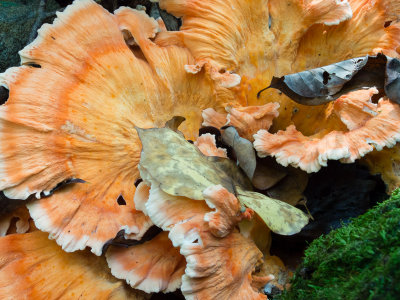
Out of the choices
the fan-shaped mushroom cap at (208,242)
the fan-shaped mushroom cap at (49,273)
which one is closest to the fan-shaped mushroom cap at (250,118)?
the fan-shaped mushroom cap at (208,242)

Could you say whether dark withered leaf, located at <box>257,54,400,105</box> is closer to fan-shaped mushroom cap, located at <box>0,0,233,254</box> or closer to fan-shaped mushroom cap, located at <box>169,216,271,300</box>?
fan-shaped mushroom cap, located at <box>0,0,233,254</box>

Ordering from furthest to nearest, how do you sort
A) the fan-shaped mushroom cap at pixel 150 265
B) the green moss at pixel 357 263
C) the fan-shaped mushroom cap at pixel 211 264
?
the fan-shaped mushroom cap at pixel 150 265 < the fan-shaped mushroom cap at pixel 211 264 < the green moss at pixel 357 263

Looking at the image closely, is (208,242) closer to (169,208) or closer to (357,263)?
(169,208)

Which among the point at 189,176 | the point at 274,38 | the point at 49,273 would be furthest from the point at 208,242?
the point at 274,38

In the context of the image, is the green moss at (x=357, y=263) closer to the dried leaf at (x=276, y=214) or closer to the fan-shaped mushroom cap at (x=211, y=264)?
the dried leaf at (x=276, y=214)

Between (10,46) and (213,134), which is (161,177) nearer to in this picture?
(213,134)

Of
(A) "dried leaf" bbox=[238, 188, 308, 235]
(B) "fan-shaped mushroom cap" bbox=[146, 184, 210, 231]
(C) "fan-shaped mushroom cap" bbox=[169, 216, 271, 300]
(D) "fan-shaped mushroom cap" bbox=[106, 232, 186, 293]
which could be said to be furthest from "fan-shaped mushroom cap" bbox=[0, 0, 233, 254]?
(A) "dried leaf" bbox=[238, 188, 308, 235]
